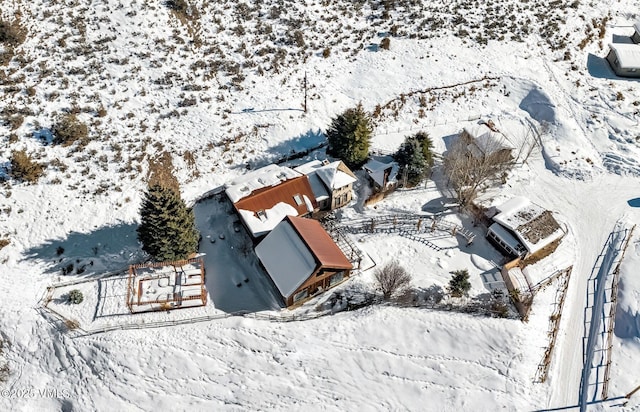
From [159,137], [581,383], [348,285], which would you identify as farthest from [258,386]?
[159,137]

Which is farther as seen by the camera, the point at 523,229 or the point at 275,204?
the point at 275,204

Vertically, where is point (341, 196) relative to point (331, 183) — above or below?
below

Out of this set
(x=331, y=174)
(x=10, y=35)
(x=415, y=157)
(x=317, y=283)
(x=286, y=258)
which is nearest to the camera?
(x=286, y=258)

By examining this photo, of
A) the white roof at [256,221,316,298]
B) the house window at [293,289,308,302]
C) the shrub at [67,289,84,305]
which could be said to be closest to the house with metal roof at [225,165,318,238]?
the white roof at [256,221,316,298]

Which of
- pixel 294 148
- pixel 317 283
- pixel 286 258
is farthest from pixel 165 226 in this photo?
pixel 294 148

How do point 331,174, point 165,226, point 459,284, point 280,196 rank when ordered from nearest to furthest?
point 165,226, point 459,284, point 280,196, point 331,174

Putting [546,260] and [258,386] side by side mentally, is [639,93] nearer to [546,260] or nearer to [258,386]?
[546,260]

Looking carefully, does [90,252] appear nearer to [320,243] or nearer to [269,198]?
[269,198]
